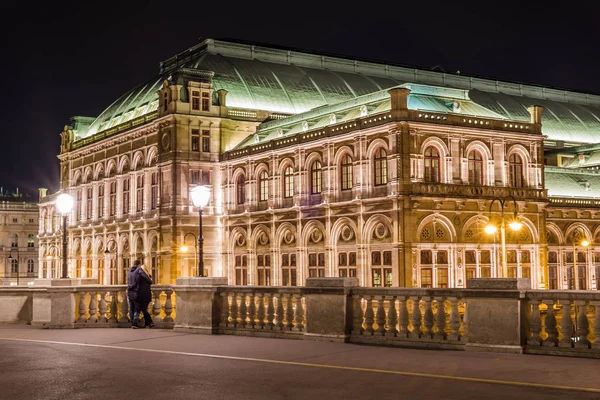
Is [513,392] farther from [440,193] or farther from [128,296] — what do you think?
[440,193]

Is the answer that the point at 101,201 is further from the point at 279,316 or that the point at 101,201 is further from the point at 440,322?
the point at 440,322

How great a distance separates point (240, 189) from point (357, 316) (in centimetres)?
4531

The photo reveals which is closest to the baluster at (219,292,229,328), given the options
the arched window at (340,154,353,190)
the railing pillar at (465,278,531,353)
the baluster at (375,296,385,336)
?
the baluster at (375,296,385,336)

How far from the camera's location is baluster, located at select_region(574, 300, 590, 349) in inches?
562

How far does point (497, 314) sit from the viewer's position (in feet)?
49.9

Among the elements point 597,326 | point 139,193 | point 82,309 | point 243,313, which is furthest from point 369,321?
point 139,193

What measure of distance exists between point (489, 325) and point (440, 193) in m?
33.1

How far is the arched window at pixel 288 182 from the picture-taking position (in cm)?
5625

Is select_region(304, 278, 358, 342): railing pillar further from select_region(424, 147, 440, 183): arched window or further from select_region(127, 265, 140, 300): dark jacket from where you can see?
select_region(424, 147, 440, 183): arched window

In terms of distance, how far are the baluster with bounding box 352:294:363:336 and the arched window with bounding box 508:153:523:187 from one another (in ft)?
118

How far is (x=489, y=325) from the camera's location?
15.3 m

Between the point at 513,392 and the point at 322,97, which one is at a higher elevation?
the point at 322,97

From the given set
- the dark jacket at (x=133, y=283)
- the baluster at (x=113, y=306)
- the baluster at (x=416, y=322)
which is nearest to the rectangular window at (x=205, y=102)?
the baluster at (x=113, y=306)

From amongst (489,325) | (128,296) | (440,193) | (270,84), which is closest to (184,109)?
(270,84)
